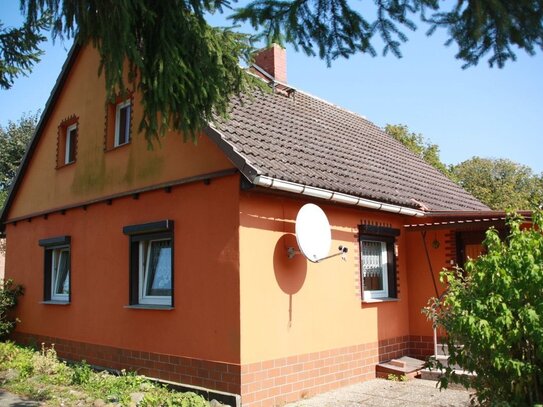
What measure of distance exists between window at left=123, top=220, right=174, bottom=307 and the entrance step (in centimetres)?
387

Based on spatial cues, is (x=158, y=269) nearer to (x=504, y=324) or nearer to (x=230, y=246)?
(x=230, y=246)

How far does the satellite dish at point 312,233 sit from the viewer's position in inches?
293

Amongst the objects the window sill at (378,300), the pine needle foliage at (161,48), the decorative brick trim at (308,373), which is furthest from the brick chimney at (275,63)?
the pine needle foliage at (161,48)

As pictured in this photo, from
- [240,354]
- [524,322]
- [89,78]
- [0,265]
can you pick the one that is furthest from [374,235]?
[0,265]

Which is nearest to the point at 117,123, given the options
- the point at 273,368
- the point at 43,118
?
the point at 43,118

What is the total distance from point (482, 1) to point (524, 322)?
272 cm

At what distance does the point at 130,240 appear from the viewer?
929 cm

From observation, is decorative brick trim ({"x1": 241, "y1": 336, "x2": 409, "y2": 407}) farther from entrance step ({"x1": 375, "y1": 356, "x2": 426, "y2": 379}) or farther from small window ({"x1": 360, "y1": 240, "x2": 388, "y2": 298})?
small window ({"x1": 360, "y1": 240, "x2": 388, "y2": 298})

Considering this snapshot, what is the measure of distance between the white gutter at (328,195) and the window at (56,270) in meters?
6.15

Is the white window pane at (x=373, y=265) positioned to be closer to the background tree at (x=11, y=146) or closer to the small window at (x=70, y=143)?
the small window at (x=70, y=143)

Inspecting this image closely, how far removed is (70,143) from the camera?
40.5 ft

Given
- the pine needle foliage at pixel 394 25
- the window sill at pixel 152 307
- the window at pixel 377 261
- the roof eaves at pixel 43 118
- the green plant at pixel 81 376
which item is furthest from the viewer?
the roof eaves at pixel 43 118

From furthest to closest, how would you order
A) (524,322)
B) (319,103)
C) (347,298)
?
(319,103) → (347,298) → (524,322)

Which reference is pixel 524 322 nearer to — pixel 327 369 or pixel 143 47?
pixel 327 369
